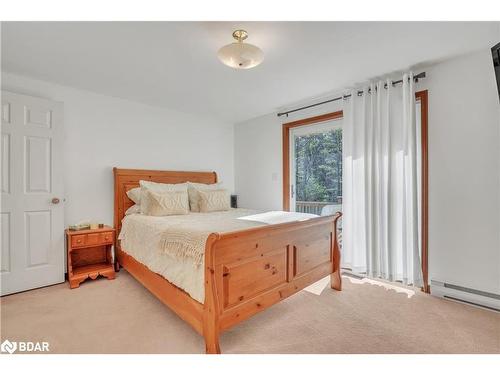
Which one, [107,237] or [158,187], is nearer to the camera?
[107,237]

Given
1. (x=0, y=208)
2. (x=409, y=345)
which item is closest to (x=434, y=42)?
(x=409, y=345)

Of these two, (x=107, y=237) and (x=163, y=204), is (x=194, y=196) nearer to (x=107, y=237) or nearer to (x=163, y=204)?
(x=163, y=204)

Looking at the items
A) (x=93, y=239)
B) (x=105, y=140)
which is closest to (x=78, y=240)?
(x=93, y=239)

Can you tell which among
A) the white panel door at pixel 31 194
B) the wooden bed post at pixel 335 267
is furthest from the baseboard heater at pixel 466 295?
the white panel door at pixel 31 194

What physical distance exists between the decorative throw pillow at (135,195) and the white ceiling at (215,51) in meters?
1.28

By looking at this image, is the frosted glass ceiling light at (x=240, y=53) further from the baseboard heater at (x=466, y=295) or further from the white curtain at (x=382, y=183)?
the baseboard heater at (x=466, y=295)

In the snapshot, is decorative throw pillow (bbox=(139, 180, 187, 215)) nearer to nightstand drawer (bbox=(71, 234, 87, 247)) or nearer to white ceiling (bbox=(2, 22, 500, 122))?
nightstand drawer (bbox=(71, 234, 87, 247))

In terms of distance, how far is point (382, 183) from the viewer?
111 inches

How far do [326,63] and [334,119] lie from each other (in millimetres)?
1116

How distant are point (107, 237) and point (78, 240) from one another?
0.29 m

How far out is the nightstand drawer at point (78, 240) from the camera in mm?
2761

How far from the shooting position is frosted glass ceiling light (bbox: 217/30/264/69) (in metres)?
1.77

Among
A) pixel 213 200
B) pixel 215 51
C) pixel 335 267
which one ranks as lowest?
pixel 335 267

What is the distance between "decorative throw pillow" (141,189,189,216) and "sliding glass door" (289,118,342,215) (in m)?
1.77
